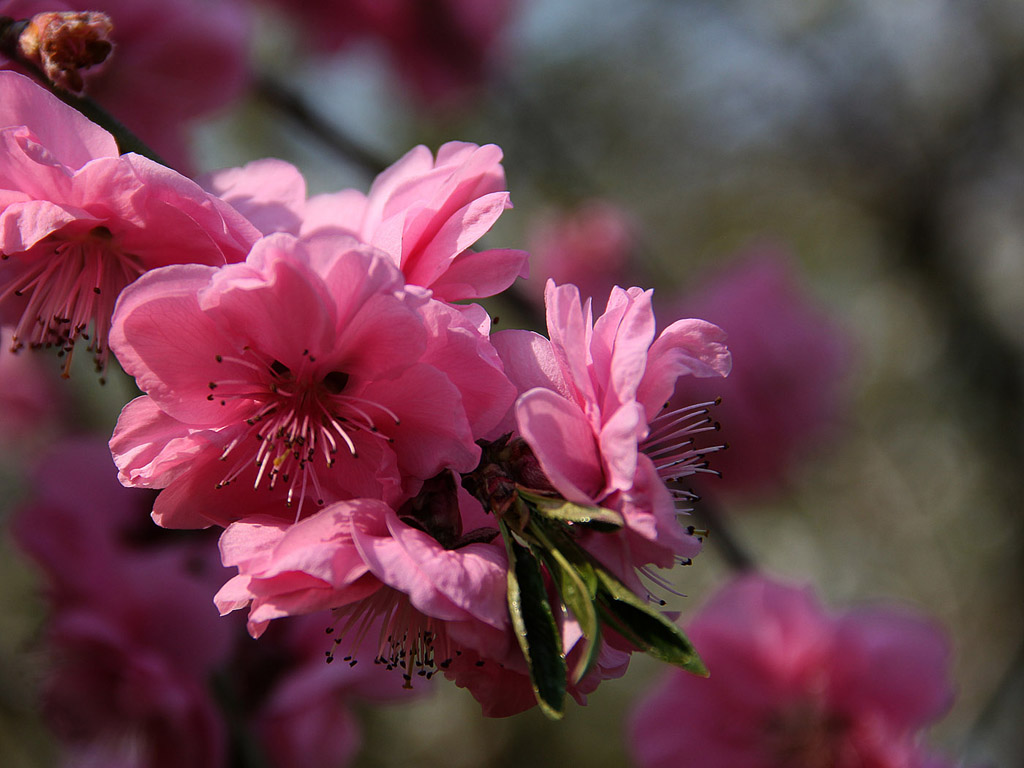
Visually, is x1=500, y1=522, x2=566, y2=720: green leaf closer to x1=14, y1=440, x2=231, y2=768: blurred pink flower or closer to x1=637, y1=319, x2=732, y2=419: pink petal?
x1=637, y1=319, x2=732, y2=419: pink petal

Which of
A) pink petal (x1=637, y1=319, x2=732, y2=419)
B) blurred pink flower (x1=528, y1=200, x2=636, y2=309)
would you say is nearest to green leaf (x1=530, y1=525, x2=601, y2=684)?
pink petal (x1=637, y1=319, x2=732, y2=419)

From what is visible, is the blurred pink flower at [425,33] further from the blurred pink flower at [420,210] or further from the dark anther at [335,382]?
the dark anther at [335,382]

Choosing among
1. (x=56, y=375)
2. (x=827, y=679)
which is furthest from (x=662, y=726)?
(x=56, y=375)

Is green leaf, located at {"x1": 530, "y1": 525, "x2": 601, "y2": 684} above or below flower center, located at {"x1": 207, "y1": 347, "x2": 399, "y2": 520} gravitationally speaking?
above

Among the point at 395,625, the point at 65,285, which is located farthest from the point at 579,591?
the point at 65,285

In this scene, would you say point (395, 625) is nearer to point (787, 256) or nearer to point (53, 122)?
point (53, 122)

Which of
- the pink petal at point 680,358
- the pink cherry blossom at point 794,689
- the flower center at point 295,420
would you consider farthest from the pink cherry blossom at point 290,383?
the pink cherry blossom at point 794,689
